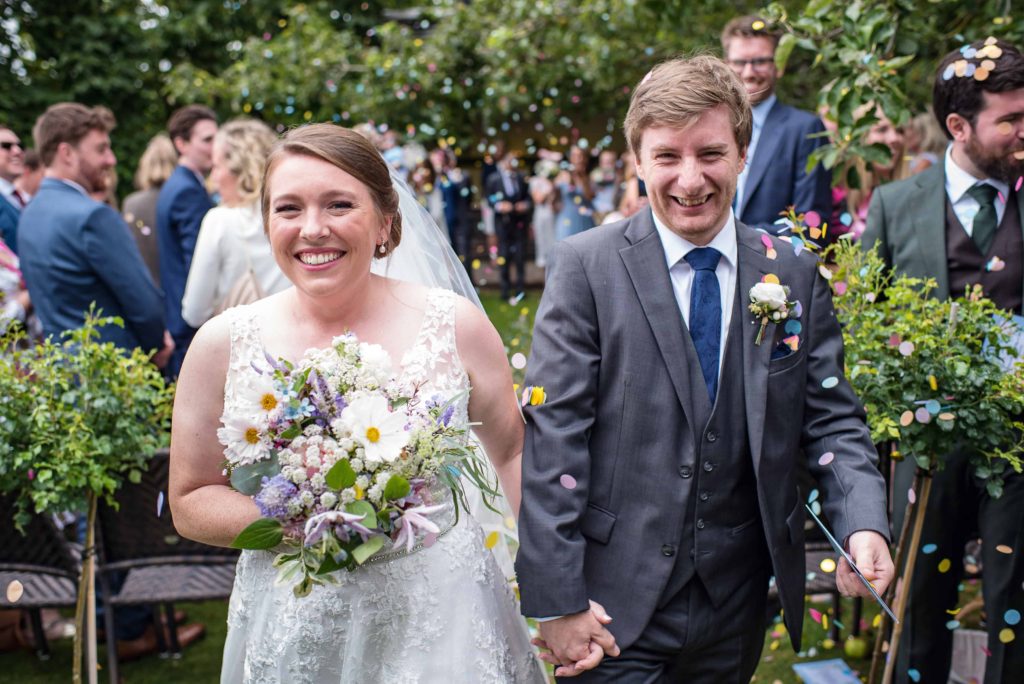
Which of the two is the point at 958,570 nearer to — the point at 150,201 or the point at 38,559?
the point at 38,559

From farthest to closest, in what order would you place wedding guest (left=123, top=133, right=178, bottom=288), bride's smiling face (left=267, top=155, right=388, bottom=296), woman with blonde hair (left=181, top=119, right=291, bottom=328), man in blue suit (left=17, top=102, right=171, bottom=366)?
wedding guest (left=123, top=133, right=178, bottom=288), woman with blonde hair (left=181, top=119, right=291, bottom=328), man in blue suit (left=17, top=102, right=171, bottom=366), bride's smiling face (left=267, top=155, right=388, bottom=296)

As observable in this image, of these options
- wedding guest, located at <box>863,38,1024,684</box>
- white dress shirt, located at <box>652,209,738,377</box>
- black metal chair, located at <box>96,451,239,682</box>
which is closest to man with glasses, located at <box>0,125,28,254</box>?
black metal chair, located at <box>96,451,239,682</box>

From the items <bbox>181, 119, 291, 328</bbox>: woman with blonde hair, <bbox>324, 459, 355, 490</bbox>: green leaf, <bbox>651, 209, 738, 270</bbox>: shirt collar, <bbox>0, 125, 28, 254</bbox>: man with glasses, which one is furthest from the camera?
<bbox>0, 125, 28, 254</bbox>: man with glasses

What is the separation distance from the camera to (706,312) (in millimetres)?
2525

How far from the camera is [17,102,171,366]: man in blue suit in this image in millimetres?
4824

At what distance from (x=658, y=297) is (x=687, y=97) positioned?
0.49 meters

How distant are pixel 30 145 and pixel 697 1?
11.2 m

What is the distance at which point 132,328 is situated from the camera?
16.8ft

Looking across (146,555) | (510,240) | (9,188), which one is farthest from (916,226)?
(510,240)

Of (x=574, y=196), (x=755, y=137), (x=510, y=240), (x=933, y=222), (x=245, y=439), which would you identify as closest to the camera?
(x=245, y=439)

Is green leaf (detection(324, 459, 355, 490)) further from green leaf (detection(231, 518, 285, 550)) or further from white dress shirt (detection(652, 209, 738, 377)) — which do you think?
white dress shirt (detection(652, 209, 738, 377))

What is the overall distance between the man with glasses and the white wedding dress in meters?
4.40

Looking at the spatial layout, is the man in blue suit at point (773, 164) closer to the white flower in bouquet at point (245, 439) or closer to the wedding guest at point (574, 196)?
the white flower in bouquet at point (245, 439)

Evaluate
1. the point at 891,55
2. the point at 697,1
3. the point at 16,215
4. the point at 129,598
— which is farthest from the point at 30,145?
the point at 891,55
